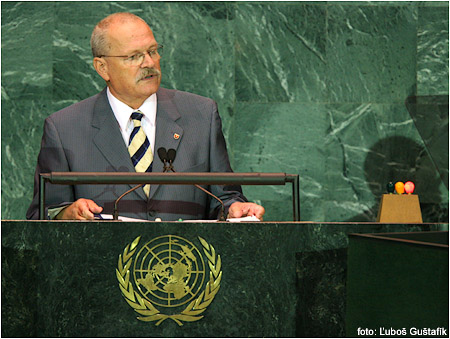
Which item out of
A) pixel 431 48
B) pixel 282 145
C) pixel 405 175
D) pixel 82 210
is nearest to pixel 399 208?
pixel 405 175

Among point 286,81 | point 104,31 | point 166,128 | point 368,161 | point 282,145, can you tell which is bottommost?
point 166,128

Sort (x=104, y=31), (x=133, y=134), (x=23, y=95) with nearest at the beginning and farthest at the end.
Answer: (x=133, y=134) < (x=104, y=31) < (x=23, y=95)

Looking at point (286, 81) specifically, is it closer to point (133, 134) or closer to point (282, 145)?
point (282, 145)

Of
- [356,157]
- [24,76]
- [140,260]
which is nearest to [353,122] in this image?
[356,157]

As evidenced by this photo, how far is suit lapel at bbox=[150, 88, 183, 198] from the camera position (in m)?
3.54

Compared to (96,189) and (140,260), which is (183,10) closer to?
(96,189)

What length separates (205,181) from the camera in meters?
2.45

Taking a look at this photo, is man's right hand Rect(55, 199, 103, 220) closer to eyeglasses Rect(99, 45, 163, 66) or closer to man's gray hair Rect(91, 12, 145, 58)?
eyeglasses Rect(99, 45, 163, 66)

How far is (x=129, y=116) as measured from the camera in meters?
3.64

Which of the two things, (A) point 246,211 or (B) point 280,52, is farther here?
(B) point 280,52

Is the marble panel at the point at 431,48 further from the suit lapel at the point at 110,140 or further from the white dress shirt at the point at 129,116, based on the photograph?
the suit lapel at the point at 110,140

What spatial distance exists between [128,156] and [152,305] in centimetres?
136

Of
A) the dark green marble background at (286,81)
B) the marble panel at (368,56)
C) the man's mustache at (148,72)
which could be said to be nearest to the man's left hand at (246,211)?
the man's mustache at (148,72)

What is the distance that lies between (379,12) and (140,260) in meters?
3.58
